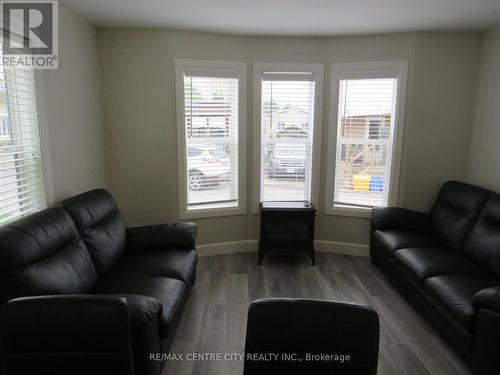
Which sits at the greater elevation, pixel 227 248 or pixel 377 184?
pixel 377 184

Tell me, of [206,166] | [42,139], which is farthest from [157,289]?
[206,166]

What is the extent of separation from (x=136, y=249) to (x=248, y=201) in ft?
4.94

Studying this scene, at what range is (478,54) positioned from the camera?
3418mm

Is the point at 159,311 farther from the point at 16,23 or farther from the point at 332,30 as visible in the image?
the point at 332,30

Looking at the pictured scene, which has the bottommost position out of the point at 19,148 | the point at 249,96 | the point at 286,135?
the point at 19,148

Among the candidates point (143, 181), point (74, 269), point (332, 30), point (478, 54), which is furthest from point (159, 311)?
point (478, 54)

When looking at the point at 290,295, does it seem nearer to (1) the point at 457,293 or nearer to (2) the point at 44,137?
(1) the point at 457,293

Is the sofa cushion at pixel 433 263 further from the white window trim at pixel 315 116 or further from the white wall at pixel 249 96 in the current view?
the white window trim at pixel 315 116

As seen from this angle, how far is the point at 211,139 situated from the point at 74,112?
1.40 meters

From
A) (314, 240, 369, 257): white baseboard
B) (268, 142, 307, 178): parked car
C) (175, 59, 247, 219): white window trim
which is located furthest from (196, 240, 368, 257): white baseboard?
(268, 142, 307, 178): parked car

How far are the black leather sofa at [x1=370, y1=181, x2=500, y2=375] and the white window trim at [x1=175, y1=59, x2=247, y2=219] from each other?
1.56 metres

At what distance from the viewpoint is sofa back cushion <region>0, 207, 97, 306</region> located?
167cm

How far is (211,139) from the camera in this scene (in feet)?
12.1

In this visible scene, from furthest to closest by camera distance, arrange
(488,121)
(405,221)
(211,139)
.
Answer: (211,139), (405,221), (488,121)
